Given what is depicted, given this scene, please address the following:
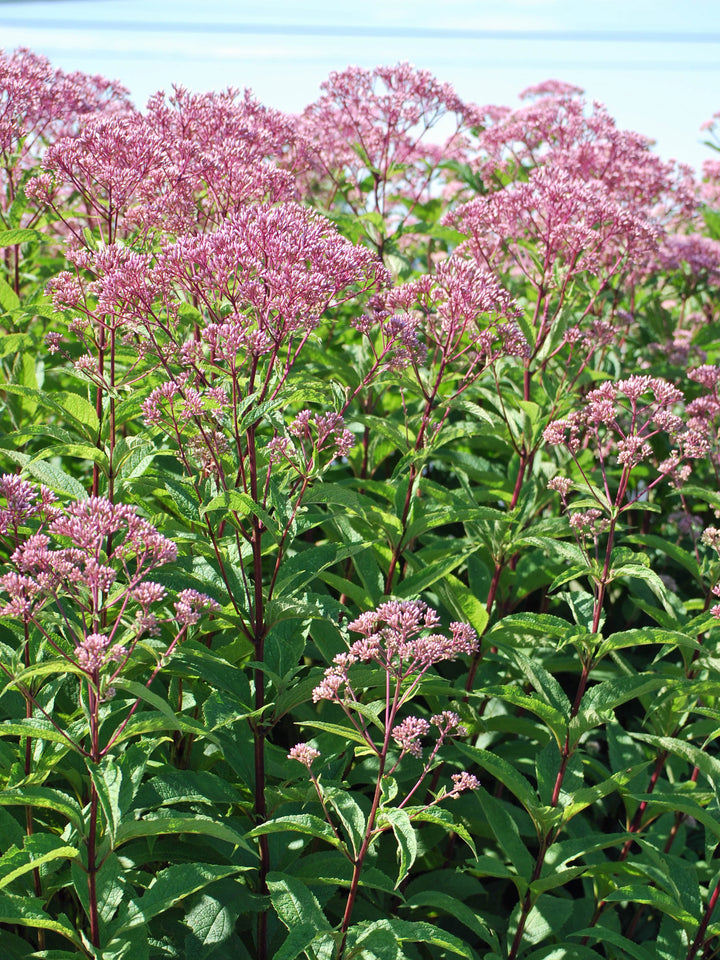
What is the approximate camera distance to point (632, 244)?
476 cm

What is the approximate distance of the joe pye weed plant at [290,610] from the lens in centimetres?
270

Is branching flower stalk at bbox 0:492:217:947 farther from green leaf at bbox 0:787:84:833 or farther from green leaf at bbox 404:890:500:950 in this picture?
green leaf at bbox 404:890:500:950


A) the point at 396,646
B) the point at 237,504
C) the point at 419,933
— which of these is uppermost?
the point at 237,504

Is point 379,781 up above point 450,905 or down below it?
above

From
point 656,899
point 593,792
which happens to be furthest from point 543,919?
point 593,792

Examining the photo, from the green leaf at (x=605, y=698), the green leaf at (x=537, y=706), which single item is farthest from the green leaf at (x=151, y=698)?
the green leaf at (x=605, y=698)

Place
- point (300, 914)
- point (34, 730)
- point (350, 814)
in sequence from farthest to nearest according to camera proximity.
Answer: point (350, 814), point (300, 914), point (34, 730)

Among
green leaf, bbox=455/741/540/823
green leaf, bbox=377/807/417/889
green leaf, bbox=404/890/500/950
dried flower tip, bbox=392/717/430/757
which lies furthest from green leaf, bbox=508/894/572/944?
dried flower tip, bbox=392/717/430/757

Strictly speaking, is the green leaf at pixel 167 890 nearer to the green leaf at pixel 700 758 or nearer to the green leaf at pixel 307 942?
the green leaf at pixel 307 942

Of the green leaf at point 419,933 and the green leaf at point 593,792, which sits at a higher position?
the green leaf at point 593,792

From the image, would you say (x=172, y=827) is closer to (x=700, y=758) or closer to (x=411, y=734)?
(x=411, y=734)

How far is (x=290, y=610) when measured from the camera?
308 centimetres

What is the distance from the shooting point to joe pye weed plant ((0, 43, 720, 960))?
2703mm

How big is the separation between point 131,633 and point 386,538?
5.36 feet
